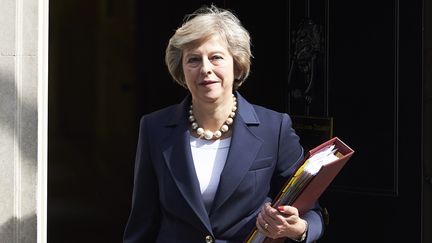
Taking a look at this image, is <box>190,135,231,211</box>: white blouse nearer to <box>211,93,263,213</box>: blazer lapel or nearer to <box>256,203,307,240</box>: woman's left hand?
<box>211,93,263,213</box>: blazer lapel

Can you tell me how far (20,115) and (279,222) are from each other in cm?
239

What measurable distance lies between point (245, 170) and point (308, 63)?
3.21 meters

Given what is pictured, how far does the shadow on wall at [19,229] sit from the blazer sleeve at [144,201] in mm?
1775

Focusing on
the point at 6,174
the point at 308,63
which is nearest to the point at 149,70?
the point at 308,63

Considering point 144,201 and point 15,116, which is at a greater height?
point 15,116

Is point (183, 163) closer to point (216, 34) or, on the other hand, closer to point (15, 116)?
point (216, 34)

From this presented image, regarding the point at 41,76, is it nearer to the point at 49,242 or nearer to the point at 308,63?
the point at 49,242

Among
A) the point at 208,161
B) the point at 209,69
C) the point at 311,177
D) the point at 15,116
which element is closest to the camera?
the point at 311,177

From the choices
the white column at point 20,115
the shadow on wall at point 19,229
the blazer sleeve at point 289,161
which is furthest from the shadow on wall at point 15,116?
the blazer sleeve at point 289,161

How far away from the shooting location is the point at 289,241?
2.46 m

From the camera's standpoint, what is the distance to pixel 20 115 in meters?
4.11

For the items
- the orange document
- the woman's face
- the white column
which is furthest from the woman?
the white column

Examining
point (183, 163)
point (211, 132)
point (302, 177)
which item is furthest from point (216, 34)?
point (302, 177)

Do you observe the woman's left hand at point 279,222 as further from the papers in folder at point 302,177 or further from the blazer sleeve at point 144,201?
the blazer sleeve at point 144,201
